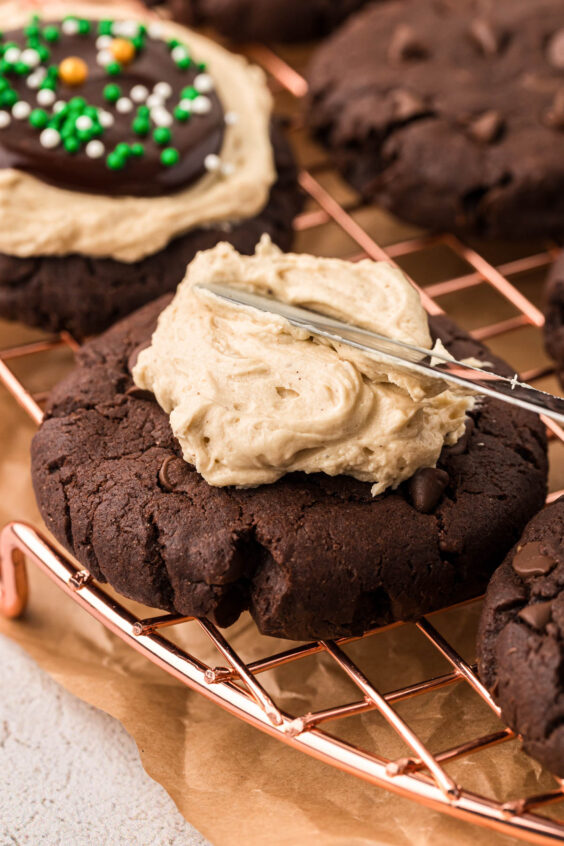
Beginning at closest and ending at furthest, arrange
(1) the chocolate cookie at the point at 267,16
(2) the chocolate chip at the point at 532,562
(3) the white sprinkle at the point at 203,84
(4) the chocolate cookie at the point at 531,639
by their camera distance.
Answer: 1. (4) the chocolate cookie at the point at 531,639
2. (2) the chocolate chip at the point at 532,562
3. (3) the white sprinkle at the point at 203,84
4. (1) the chocolate cookie at the point at 267,16

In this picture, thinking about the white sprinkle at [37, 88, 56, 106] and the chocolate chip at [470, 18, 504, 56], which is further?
the chocolate chip at [470, 18, 504, 56]

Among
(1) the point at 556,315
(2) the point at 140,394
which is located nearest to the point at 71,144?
(2) the point at 140,394

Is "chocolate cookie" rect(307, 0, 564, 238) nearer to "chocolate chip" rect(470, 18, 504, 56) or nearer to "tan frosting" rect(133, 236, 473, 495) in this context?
"chocolate chip" rect(470, 18, 504, 56)

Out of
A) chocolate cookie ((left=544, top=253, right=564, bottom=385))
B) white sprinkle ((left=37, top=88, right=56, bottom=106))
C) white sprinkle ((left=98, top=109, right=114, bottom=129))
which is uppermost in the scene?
white sprinkle ((left=37, top=88, right=56, bottom=106))

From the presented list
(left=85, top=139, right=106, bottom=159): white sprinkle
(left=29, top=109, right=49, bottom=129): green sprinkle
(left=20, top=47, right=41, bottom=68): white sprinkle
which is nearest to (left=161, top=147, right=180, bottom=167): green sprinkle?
(left=85, top=139, right=106, bottom=159): white sprinkle

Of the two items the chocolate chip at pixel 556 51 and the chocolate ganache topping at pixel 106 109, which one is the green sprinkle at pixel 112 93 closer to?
the chocolate ganache topping at pixel 106 109

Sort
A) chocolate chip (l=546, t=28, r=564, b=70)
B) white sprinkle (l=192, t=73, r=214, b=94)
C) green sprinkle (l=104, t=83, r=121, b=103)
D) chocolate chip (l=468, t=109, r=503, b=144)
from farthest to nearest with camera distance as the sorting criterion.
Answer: chocolate chip (l=546, t=28, r=564, b=70) < chocolate chip (l=468, t=109, r=503, b=144) < white sprinkle (l=192, t=73, r=214, b=94) < green sprinkle (l=104, t=83, r=121, b=103)

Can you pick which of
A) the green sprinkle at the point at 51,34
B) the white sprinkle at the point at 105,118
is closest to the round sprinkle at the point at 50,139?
the white sprinkle at the point at 105,118
